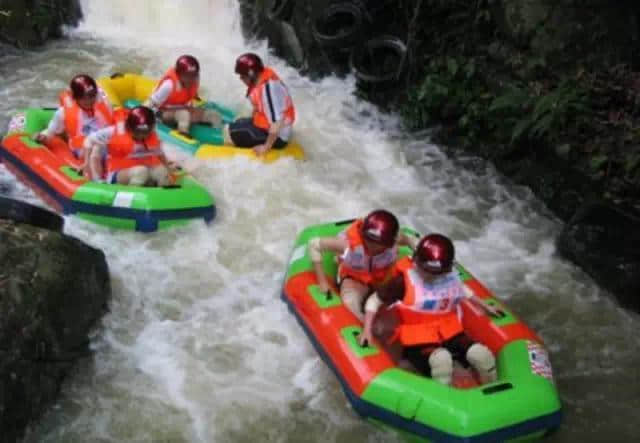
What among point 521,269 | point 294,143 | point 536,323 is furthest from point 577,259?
point 294,143

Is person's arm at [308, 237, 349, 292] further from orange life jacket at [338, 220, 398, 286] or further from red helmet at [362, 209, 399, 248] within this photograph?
red helmet at [362, 209, 399, 248]

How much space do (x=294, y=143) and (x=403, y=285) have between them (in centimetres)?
350

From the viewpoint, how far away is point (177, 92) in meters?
7.97

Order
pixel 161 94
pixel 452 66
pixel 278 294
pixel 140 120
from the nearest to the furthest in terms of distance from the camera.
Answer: pixel 278 294, pixel 140 120, pixel 161 94, pixel 452 66

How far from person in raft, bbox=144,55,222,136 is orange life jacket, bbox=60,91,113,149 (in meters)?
0.76

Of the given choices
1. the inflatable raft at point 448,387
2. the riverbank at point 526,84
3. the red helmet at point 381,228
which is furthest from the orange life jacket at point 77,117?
the riverbank at point 526,84

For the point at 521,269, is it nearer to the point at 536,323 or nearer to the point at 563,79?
the point at 536,323

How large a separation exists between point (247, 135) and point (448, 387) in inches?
162

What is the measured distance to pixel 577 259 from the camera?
6828mm

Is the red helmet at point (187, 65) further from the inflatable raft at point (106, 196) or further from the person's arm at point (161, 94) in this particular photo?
the inflatable raft at point (106, 196)

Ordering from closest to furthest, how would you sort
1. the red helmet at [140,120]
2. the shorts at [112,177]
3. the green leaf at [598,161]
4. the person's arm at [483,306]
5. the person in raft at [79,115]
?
the person's arm at [483,306] < the red helmet at [140,120] < the shorts at [112,177] < the person in raft at [79,115] < the green leaf at [598,161]

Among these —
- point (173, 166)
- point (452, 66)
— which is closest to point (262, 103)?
point (173, 166)

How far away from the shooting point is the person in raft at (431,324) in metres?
4.84

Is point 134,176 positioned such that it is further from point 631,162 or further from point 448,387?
point 631,162
